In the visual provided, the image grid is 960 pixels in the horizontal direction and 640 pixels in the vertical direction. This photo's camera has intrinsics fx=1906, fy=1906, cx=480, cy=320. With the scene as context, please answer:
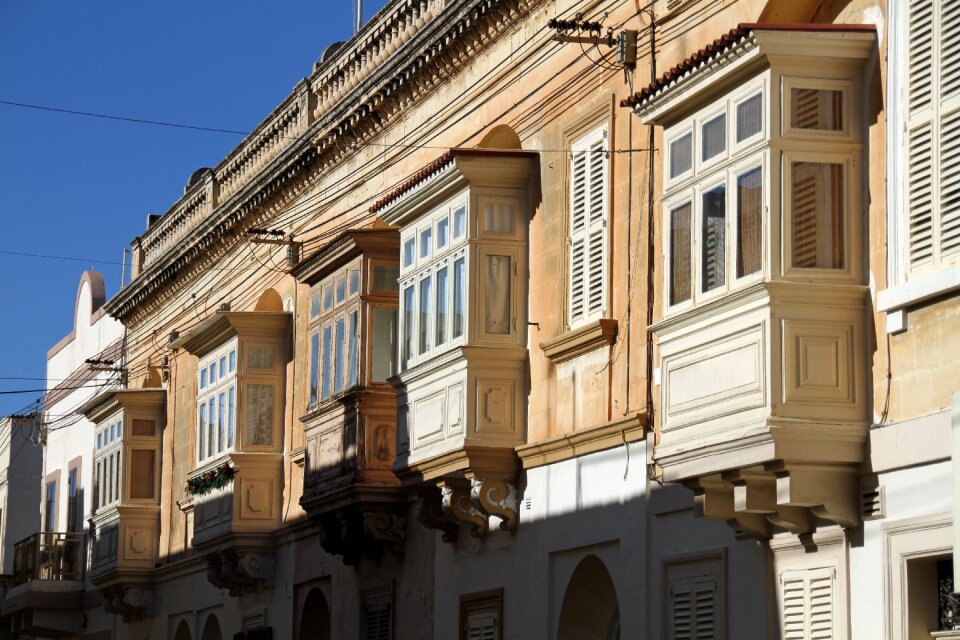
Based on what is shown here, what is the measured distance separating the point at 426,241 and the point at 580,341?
11.0ft

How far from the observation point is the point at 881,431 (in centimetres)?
1324

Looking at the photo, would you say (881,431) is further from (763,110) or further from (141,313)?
(141,313)

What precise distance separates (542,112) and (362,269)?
415 centimetres

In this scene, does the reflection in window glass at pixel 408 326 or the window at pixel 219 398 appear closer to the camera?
the reflection in window glass at pixel 408 326

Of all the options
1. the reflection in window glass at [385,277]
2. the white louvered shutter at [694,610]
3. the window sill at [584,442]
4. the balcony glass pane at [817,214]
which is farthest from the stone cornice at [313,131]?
the white louvered shutter at [694,610]

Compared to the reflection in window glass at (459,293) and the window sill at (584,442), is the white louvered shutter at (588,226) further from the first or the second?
the reflection in window glass at (459,293)

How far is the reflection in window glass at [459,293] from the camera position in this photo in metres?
19.5

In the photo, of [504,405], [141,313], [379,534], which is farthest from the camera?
[141,313]

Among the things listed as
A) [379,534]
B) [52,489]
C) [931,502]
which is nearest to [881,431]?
[931,502]

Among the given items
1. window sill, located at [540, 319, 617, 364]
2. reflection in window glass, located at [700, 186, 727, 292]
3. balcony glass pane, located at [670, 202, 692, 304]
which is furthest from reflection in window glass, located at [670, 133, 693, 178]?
window sill, located at [540, 319, 617, 364]

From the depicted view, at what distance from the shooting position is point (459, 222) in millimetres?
19766

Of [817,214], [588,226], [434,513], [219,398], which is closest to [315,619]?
[219,398]

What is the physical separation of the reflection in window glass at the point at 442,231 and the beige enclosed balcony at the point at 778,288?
564cm

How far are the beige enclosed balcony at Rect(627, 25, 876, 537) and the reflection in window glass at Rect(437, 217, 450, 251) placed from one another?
5.64m
